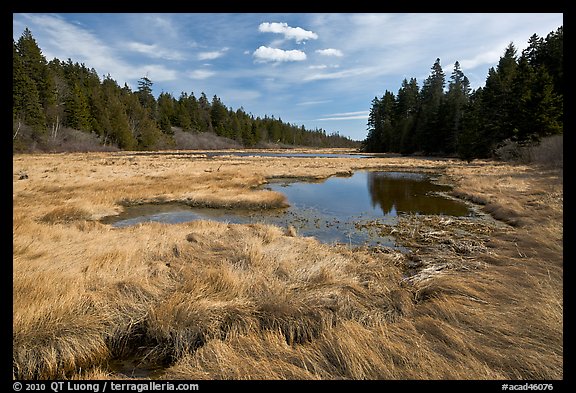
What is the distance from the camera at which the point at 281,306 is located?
5.30m

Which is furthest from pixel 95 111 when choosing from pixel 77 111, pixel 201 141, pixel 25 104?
pixel 201 141

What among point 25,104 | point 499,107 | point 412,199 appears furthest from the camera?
point 25,104

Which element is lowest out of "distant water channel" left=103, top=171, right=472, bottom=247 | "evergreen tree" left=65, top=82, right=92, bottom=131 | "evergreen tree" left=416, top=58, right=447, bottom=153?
"distant water channel" left=103, top=171, right=472, bottom=247

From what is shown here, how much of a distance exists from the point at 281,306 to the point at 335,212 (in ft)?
38.0

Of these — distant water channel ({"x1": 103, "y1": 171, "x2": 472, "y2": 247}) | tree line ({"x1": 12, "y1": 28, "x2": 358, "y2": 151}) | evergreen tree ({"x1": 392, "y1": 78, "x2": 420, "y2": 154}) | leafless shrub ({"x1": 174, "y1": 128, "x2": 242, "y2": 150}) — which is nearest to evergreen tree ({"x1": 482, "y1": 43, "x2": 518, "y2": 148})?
evergreen tree ({"x1": 392, "y1": 78, "x2": 420, "y2": 154})

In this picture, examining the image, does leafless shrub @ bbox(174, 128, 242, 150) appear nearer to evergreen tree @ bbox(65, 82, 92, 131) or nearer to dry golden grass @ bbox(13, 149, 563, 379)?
evergreen tree @ bbox(65, 82, 92, 131)

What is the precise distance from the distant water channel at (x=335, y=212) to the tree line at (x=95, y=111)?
53.0m

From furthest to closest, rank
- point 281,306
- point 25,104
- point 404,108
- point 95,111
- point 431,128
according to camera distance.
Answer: point 404,108
point 95,111
point 431,128
point 25,104
point 281,306

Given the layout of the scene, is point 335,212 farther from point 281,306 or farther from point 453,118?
point 453,118

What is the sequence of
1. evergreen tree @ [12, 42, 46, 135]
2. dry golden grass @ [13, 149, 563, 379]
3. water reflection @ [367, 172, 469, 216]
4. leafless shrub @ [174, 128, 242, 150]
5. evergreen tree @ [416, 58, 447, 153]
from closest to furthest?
1. dry golden grass @ [13, 149, 563, 379]
2. water reflection @ [367, 172, 469, 216]
3. evergreen tree @ [12, 42, 46, 135]
4. evergreen tree @ [416, 58, 447, 153]
5. leafless shrub @ [174, 128, 242, 150]

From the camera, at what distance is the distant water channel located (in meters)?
12.7

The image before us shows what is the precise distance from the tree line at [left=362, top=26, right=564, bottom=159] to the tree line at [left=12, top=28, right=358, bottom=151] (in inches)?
3080

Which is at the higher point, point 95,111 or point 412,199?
point 95,111
